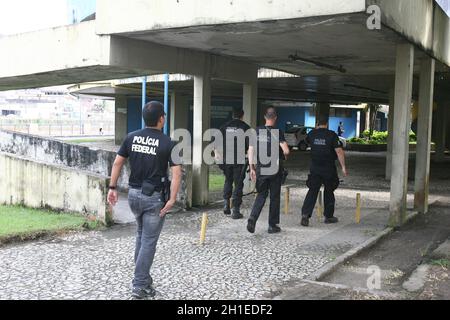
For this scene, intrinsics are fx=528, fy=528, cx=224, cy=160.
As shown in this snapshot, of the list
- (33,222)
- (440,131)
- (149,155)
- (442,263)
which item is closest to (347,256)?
(442,263)

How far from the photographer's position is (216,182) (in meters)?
14.5

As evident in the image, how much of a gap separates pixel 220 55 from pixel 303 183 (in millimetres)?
5503

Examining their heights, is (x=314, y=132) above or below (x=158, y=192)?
above

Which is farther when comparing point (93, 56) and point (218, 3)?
point (93, 56)

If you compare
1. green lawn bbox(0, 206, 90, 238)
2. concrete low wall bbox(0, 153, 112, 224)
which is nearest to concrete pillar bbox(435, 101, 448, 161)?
concrete low wall bbox(0, 153, 112, 224)

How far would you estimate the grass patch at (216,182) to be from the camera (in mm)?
13359

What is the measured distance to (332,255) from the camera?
6914 millimetres

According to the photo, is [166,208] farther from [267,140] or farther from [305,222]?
[305,222]

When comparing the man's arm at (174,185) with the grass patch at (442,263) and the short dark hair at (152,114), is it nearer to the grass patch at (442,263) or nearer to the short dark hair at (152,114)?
the short dark hair at (152,114)

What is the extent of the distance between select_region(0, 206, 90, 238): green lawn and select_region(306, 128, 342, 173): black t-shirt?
385 centimetres

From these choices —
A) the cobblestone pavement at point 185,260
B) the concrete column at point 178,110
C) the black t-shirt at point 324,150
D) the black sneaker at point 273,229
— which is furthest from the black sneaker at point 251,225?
the concrete column at point 178,110

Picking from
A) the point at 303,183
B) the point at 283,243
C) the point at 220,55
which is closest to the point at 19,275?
the point at 283,243

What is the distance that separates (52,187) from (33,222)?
1.30 m
